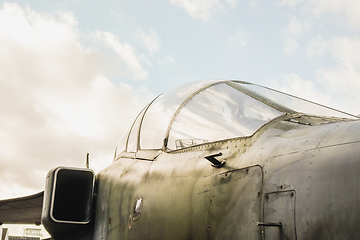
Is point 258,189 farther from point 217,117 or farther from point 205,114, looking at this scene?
point 205,114

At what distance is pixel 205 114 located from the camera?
13.4 ft

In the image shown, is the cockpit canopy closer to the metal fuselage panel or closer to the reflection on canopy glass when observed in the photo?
the reflection on canopy glass

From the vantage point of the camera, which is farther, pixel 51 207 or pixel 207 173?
pixel 51 207

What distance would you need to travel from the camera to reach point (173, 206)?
3615 mm

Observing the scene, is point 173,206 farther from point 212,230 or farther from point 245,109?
point 245,109

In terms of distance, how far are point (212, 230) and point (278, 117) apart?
1.27m

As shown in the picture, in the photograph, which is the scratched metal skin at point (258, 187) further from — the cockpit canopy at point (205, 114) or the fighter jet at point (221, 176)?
the cockpit canopy at point (205, 114)

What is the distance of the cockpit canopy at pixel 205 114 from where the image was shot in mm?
3744

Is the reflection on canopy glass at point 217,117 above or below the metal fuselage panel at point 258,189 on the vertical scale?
above

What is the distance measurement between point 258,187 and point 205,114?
1.42 m

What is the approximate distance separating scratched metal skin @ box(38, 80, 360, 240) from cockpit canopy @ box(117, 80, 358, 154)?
0.42ft

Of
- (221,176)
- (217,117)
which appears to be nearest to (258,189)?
(221,176)

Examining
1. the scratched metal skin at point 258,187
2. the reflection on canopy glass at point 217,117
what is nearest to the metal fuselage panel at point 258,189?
the scratched metal skin at point 258,187

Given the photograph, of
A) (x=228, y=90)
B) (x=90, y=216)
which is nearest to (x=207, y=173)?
(x=228, y=90)
